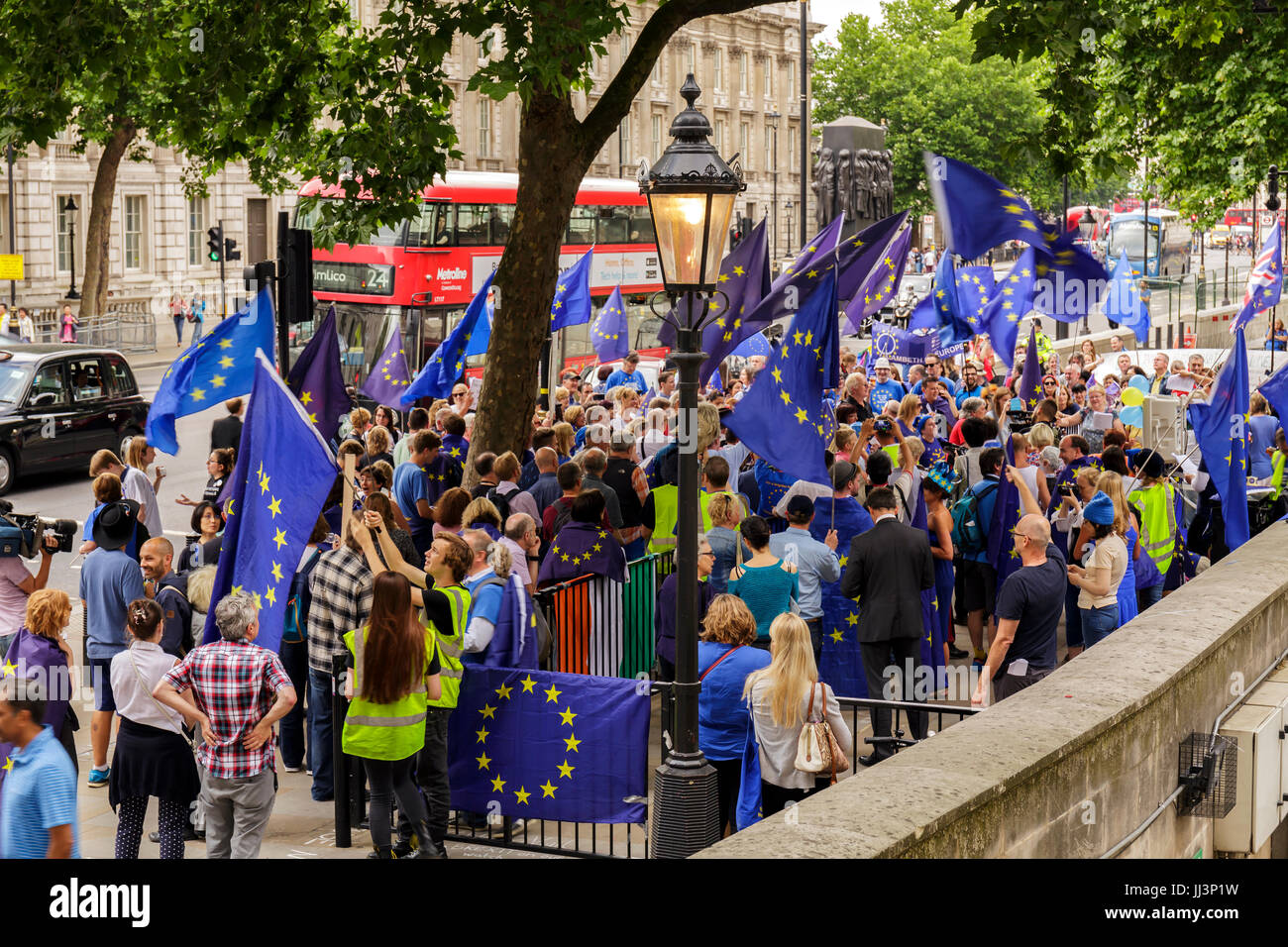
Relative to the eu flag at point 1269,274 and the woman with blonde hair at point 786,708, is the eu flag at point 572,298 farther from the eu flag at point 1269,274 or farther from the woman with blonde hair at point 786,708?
the woman with blonde hair at point 786,708

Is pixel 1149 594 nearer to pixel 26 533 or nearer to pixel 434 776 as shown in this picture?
pixel 434 776

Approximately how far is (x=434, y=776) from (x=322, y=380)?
4979mm

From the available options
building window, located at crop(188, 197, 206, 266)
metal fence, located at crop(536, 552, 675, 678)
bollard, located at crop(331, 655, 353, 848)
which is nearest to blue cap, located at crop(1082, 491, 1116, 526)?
metal fence, located at crop(536, 552, 675, 678)

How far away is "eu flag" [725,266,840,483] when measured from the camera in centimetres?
961

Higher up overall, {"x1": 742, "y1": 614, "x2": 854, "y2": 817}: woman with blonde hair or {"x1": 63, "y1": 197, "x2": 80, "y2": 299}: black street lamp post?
{"x1": 63, "y1": 197, "x2": 80, "y2": 299}: black street lamp post

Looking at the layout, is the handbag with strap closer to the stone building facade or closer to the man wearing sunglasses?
the man wearing sunglasses

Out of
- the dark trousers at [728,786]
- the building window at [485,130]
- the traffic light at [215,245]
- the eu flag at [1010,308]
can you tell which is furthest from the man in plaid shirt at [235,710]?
the building window at [485,130]

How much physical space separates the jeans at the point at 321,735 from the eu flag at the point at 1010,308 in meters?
8.94

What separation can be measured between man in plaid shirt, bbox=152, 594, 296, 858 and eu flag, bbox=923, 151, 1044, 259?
24.2ft

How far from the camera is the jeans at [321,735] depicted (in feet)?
26.7

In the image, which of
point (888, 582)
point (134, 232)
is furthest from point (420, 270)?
point (134, 232)

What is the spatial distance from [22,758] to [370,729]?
2101mm

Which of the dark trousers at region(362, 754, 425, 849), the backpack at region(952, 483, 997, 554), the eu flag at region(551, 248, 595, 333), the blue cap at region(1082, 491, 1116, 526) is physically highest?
the eu flag at region(551, 248, 595, 333)
